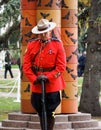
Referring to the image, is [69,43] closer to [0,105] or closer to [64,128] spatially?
[64,128]

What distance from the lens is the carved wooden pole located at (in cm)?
1250

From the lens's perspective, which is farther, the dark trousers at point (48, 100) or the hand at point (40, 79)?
the dark trousers at point (48, 100)

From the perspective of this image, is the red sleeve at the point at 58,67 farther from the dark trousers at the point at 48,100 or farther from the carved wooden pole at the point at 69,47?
the carved wooden pole at the point at 69,47

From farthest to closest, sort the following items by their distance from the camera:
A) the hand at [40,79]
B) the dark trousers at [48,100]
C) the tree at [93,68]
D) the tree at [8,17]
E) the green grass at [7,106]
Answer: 1. the tree at [8,17]
2. the tree at [93,68]
3. the green grass at [7,106]
4. the dark trousers at [48,100]
5. the hand at [40,79]

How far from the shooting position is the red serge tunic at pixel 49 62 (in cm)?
978

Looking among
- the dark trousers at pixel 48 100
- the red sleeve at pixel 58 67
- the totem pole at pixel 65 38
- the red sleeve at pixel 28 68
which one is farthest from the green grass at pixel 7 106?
the red sleeve at pixel 58 67

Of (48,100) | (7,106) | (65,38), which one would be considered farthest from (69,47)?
(7,106)

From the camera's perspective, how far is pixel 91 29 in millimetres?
18312

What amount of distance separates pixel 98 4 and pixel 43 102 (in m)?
8.77

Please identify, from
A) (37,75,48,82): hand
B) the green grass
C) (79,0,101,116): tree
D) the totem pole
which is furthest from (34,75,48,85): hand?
Result: (79,0,101,116): tree

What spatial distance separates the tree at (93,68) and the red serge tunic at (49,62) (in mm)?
8240

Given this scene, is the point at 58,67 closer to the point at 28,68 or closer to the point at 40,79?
the point at 40,79

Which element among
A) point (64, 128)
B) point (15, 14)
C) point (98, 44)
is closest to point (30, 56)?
point (64, 128)

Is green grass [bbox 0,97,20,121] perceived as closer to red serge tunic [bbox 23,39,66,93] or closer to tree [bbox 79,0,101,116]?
tree [bbox 79,0,101,116]
